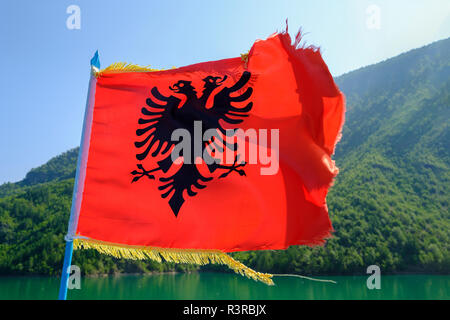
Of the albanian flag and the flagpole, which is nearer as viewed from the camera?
the flagpole

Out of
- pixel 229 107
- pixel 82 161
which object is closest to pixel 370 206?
pixel 229 107

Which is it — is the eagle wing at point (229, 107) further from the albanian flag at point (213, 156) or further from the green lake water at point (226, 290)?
the green lake water at point (226, 290)

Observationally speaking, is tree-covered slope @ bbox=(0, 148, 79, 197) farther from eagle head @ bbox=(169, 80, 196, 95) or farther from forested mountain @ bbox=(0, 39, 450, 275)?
eagle head @ bbox=(169, 80, 196, 95)

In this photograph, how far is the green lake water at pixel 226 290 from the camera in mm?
35113

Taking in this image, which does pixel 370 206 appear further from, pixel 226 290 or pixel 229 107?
pixel 229 107

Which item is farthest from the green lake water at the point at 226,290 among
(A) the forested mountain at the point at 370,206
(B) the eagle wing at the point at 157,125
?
(B) the eagle wing at the point at 157,125

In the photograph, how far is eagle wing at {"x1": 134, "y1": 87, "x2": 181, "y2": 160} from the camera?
12.0 feet

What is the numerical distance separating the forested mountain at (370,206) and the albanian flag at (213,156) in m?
37.8

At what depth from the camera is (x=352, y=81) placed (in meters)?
127

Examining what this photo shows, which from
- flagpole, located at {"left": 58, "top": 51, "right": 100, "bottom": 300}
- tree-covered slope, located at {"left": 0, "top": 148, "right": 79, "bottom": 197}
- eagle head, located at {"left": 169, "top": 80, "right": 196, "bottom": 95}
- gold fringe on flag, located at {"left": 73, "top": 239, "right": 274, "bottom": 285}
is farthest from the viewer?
tree-covered slope, located at {"left": 0, "top": 148, "right": 79, "bottom": 197}

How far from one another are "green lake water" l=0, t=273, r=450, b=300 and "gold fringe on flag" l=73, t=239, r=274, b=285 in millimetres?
32020

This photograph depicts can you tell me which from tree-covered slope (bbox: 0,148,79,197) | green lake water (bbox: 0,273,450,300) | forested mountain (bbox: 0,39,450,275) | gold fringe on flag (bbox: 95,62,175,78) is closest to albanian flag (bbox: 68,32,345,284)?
gold fringe on flag (bbox: 95,62,175,78)
